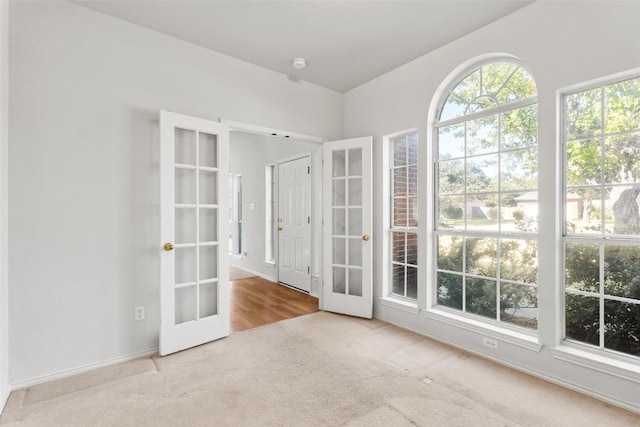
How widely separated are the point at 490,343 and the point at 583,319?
68 centimetres

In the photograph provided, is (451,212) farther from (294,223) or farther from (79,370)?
(79,370)

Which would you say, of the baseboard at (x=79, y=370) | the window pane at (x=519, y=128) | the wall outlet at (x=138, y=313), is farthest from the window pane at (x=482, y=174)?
the baseboard at (x=79, y=370)

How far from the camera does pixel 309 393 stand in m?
2.10

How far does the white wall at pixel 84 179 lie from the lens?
2188mm

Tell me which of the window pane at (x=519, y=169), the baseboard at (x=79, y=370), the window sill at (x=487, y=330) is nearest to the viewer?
the baseboard at (x=79, y=370)

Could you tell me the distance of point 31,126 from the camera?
2.21 metres

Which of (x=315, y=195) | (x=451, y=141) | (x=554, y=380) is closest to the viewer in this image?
(x=554, y=380)

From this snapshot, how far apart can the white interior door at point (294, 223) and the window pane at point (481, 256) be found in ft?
7.62

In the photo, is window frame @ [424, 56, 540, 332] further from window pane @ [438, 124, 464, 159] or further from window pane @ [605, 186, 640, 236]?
window pane @ [605, 186, 640, 236]

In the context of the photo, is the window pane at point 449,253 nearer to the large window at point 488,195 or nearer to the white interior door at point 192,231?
the large window at point 488,195

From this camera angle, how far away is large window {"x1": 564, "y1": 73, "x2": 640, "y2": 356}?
2041mm

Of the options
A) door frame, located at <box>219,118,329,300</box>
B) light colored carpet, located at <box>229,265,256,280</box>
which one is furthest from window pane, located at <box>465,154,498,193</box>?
light colored carpet, located at <box>229,265,256,280</box>

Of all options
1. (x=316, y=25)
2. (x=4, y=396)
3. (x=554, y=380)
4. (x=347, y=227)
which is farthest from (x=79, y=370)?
(x=554, y=380)

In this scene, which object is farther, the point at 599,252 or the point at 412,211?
the point at 412,211
